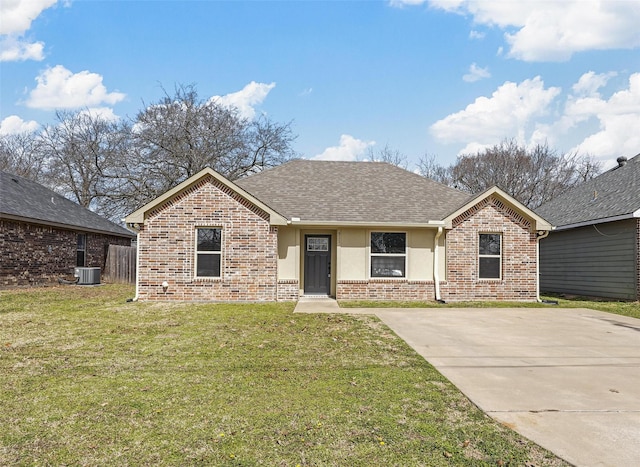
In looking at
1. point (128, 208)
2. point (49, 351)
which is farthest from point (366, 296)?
point (128, 208)

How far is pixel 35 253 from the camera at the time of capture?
17.6 meters

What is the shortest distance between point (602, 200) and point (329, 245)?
37.7ft

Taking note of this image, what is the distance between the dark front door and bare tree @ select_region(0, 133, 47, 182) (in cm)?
2952

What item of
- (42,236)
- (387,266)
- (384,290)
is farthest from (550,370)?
(42,236)

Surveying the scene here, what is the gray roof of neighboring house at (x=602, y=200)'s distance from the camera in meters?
15.5

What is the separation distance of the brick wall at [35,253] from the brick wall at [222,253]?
6.68 m

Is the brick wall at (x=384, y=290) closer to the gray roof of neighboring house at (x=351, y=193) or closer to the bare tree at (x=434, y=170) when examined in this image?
the gray roof of neighboring house at (x=351, y=193)

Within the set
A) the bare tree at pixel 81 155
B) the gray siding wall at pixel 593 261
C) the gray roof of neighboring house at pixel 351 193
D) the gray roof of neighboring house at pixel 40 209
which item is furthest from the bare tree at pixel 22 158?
the gray siding wall at pixel 593 261

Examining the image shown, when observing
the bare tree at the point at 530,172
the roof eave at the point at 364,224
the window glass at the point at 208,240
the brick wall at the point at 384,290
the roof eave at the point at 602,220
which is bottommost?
the brick wall at the point at 384,290

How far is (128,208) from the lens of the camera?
3103 cm

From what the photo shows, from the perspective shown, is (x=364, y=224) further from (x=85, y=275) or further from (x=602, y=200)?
(x=85, y=275)

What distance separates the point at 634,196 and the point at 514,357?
1221cm

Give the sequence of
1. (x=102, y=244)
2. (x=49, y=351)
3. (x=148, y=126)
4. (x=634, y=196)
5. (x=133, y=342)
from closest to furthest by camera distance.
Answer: (x=49, y=351) < (x=133, y=342) < (x=634, y=196) < (x=102, y=244) < (x=148, y=126)

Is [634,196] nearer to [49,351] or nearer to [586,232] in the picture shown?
[586,232]
